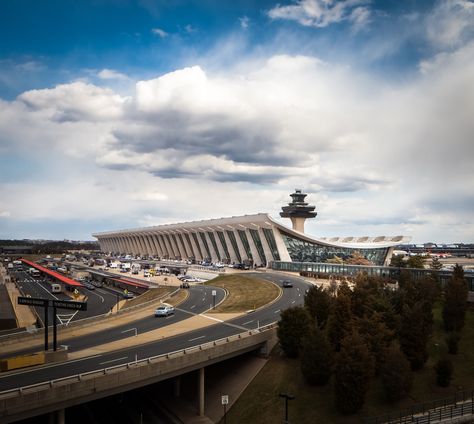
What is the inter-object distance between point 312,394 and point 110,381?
45.7ft

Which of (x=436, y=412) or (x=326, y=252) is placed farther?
(x=326, y=252)

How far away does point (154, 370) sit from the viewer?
2903cm

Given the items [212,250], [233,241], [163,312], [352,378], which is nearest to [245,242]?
[233,241]

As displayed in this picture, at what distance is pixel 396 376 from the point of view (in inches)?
1141

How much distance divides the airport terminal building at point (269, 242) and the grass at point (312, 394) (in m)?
65.1

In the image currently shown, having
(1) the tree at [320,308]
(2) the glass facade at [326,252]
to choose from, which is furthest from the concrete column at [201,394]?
(2) the glass facade at [326,252]

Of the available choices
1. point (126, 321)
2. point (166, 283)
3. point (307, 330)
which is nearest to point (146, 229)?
point (166, 283)

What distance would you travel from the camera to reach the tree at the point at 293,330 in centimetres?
3709

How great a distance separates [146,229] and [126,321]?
13719 centimetres

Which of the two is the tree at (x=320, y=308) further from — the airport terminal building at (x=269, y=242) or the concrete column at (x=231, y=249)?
the concrete column at (x=231, y=249)

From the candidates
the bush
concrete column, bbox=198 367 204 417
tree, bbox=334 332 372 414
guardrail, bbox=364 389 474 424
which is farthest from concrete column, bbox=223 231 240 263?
guardrail, bbox=364 389 474 424

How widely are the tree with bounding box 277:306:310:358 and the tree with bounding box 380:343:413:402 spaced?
8398 millimetres

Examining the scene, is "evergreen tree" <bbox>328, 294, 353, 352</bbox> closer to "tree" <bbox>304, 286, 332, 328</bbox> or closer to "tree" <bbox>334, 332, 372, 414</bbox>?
"tree" <bbox>304, 286, 332, 328</bbox>

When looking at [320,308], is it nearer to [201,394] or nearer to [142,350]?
[201,394]
